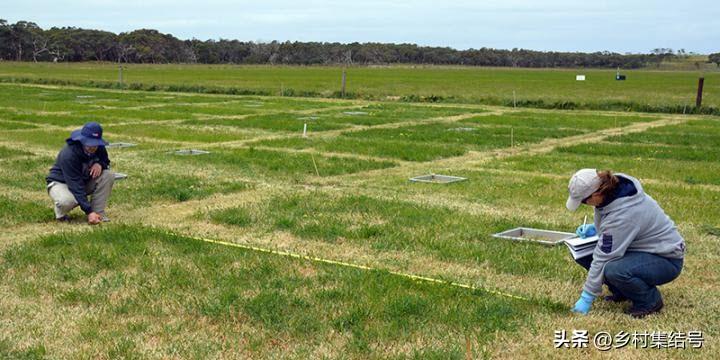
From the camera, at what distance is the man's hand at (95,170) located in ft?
32.5

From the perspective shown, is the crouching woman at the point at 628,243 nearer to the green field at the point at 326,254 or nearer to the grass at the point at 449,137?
the green field at the point at 326,254

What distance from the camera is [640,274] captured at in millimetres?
6438

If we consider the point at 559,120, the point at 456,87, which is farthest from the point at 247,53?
the point at 559,120

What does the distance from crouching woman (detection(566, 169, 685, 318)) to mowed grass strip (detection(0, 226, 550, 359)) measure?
73cm

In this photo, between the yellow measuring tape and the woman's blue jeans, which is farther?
the yellow measuring tape

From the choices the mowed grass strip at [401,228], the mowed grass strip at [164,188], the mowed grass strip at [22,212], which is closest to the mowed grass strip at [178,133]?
the mowed grass strip at [164,188]

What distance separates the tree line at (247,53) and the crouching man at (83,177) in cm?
13511

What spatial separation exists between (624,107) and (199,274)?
2830 cm

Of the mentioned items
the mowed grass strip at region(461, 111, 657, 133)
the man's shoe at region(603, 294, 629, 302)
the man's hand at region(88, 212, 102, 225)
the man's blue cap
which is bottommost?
the man's hand at region(88, 212, 102, 225)

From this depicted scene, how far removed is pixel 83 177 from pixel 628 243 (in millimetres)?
6543

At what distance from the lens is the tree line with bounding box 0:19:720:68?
139375 millimetres

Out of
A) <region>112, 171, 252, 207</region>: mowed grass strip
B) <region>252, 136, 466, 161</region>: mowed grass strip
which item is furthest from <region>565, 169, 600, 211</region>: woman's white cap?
<region>252, 136, 466, 161</region>: mowed grass strip

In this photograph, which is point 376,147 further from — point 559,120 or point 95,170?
point 559,120

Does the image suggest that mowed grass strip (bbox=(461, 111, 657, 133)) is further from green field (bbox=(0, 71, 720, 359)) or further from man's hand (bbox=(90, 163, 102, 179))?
man's hand (bbox=(90, 163, 102, 179))
